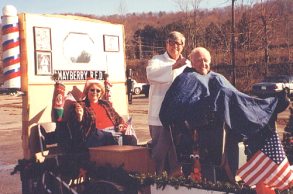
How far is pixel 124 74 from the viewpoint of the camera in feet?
23.9

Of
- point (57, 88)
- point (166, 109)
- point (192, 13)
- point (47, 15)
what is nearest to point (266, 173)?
point (166, 109)

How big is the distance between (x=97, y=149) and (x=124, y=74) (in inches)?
94.6

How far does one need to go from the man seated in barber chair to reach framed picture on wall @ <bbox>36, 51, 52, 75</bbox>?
2.06 meters

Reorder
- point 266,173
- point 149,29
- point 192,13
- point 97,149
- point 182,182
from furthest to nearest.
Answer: point 149,29, point 192,13, point 97,149, point 182,182, point 266,173

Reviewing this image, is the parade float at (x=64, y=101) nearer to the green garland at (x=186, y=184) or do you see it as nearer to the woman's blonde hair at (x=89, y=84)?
the green garland at (x=186, y=184)

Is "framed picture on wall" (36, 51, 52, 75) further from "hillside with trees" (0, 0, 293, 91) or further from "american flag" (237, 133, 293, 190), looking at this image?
"hillside with trees" (0, 0, 293, 91)

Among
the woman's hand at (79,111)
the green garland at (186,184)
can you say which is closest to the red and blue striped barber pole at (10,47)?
the woman's hand at (79,111)

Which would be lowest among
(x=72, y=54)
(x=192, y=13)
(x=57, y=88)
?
(x=57, y=88)

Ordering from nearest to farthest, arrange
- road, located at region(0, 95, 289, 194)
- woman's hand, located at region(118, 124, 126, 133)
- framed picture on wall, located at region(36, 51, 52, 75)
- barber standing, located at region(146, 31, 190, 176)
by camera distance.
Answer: barber standing, located at region(146, 31, 190, 176)
framed picture on wall, located at region(36, 51, 52, 75)
woman's hand, located at region(118, 124, 126, 133)
road, located at region(0, 95, 289, 194)

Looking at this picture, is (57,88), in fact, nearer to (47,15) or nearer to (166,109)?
(47,15)

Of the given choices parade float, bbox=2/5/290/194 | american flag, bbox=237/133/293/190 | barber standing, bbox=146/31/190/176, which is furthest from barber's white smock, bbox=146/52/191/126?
american flag, bbox=237/133/293/190

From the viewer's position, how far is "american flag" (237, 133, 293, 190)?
3842 mm

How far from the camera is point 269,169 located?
3.88 m

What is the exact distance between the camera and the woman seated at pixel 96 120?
554cm
